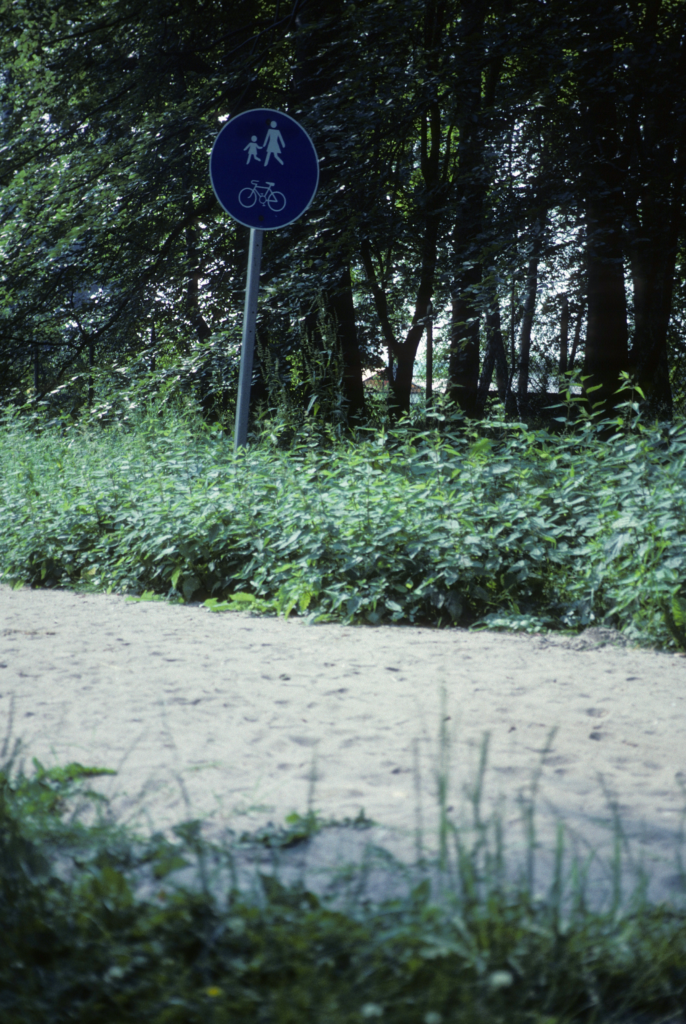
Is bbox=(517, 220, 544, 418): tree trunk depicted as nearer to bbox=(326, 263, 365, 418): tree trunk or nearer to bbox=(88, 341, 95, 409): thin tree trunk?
bbox=(326, 263, 365, 418): tree trunk

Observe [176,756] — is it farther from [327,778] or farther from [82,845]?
[82,845]

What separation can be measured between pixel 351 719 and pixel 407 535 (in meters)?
1.75

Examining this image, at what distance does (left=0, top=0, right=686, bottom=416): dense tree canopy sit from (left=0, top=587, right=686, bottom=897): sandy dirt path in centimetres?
380

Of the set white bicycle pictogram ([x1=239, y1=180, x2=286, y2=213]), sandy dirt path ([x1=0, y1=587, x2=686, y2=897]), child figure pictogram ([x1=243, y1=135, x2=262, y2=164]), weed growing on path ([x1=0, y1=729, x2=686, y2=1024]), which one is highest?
child figure pictogram ([x1=243, y1=135, x2=262, y2=164])

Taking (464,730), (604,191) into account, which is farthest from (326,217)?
(464,730)

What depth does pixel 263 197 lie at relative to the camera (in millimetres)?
5637

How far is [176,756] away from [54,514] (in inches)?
168

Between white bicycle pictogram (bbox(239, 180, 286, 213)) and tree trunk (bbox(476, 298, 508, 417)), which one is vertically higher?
tree trunk (bbox(476, 298, 508, 417))

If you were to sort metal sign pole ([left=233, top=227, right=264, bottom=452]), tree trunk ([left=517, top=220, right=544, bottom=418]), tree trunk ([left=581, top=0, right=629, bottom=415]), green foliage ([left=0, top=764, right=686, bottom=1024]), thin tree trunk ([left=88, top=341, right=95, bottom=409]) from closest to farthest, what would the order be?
green foliage ([left=0, top=764, right=686, bottom=1024]), metal sign pole ([left=233, top=227, right=264, bottom=452]), tree trunk ([left=517, top=220, right=544, bottom=418]), tree trunk ([left=581, top=0, right=629, bottom=415]), thin tree trunk ([left=88, top=341, right=95, bottom=409])

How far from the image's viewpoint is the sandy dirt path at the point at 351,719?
1.98m

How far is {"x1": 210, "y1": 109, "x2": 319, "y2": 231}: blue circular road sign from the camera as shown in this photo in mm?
5520

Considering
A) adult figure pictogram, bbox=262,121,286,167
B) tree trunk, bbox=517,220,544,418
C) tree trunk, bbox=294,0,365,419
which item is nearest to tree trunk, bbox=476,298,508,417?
tree trunk, bbox=517,220,544,418

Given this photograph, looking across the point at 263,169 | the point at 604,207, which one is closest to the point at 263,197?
the point at 263,169

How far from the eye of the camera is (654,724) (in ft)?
8.41
